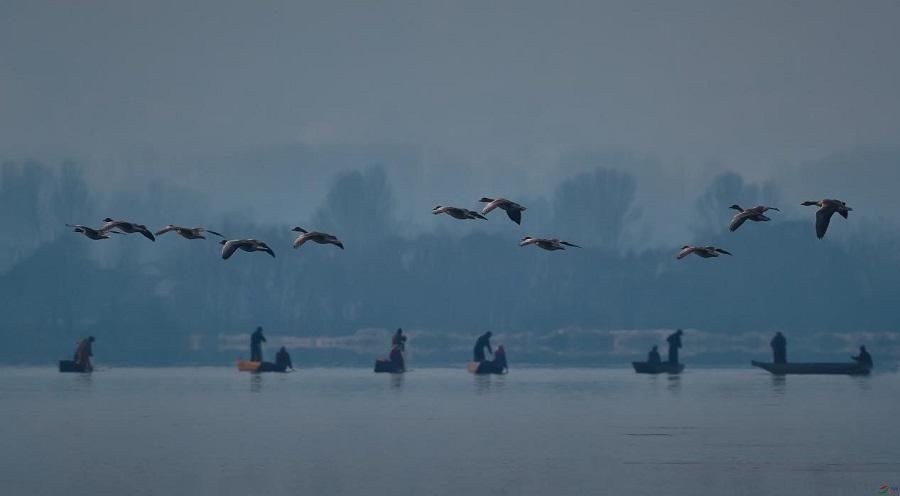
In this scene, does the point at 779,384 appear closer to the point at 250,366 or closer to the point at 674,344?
the point at 674,344

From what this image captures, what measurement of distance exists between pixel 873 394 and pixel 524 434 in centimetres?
3520

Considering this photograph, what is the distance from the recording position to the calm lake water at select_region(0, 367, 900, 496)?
3956cm

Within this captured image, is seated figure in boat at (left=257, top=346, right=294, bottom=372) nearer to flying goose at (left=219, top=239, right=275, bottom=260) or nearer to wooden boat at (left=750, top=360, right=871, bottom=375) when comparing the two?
wooden boat at (left=750, top=360, right=871, bottom=375)

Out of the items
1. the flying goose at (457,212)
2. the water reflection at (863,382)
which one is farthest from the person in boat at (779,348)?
the flying goose at (457,212)

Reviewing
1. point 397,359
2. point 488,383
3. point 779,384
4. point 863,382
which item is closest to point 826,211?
point 779,384

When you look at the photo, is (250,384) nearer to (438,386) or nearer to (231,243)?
(438,386)

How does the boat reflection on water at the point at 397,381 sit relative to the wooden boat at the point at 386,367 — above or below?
below

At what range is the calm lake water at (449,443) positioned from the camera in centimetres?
3956

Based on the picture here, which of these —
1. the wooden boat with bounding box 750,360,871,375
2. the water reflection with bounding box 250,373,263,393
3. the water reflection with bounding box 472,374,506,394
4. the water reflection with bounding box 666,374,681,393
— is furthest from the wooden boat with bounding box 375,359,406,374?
the wooden boat with bounding box 750,360,871,375

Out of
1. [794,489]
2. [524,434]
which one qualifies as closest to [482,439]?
[524,434]

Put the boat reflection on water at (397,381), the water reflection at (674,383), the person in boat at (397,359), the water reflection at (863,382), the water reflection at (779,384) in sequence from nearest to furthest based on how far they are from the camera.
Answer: the water reflection at (779,384), the water reflection at (674,383), the water reflection at (863,382), the boat reflection on water at (397,381), the person in boat at (397,359)

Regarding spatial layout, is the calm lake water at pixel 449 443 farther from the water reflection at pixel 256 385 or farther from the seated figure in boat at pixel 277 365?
the seated figure in boat at pixel 277 365

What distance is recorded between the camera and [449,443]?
49906 millimetres

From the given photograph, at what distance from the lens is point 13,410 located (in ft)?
219
